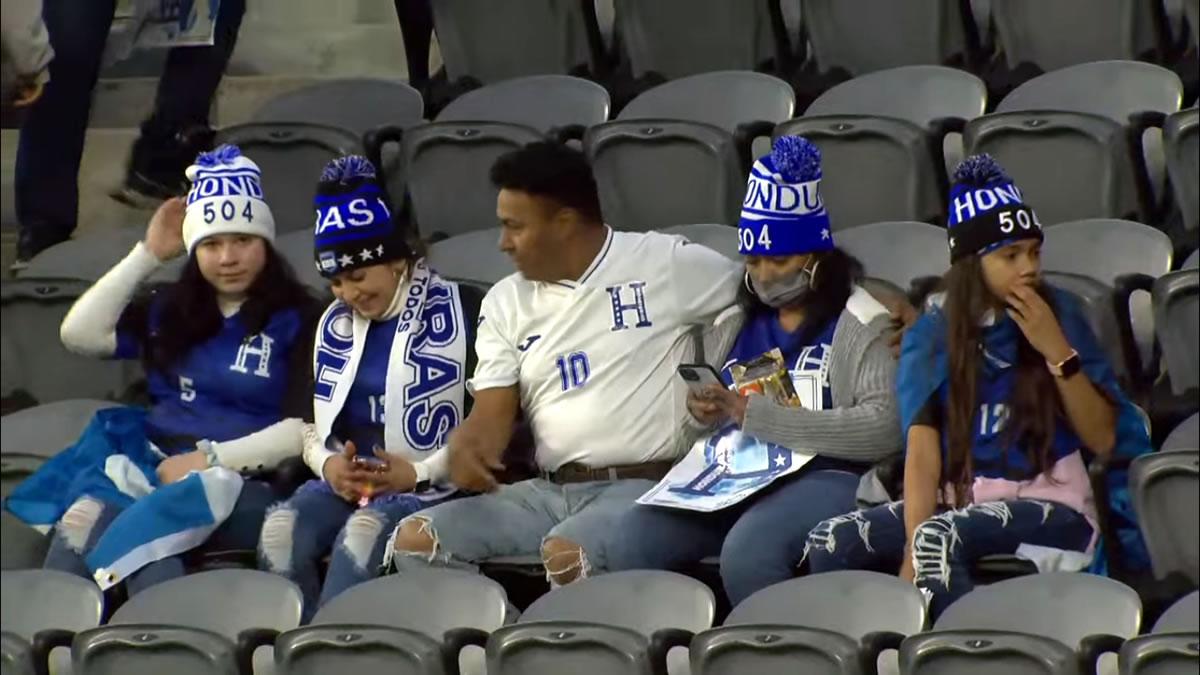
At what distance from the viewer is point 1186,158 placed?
13.9ft

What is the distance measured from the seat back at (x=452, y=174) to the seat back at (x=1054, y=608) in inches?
65.9

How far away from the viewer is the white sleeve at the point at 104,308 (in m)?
4.43

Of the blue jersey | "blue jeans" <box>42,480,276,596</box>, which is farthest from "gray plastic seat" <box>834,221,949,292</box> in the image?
"blue jeans" <box>42,480,276,596</box>

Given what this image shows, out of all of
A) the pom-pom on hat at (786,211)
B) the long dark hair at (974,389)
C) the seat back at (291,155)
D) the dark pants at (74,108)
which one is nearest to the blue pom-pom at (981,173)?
the long dark hair at (974,389)

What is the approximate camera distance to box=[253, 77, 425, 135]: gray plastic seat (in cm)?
520

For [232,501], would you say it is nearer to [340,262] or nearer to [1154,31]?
[340,262]

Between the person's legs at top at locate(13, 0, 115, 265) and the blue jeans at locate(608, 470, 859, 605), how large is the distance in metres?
1.48

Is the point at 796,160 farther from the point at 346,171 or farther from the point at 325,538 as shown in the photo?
the point at 325,538

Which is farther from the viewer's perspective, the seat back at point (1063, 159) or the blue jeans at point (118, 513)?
the seat back at point (1063, 159)

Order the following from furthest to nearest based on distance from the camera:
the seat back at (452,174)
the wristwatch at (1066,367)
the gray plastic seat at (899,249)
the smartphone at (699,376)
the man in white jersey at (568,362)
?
the seat back at (452,174) < the gray plastic seat at (899,249) < the man in white jersey at (568,362) < the smartphone at (699,376) < the wristwatch at (1066,367)

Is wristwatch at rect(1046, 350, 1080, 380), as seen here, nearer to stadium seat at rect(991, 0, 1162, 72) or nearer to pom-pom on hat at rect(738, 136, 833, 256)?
pom-pom on hat at rect(738, 136, 833, 256)

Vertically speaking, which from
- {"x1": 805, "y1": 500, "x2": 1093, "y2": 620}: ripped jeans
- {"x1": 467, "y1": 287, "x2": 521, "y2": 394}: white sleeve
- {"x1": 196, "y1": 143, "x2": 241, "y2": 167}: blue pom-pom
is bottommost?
{"x1": 805, "y1": 500, "x2": 1093, "y2": 620}: ripped jeans

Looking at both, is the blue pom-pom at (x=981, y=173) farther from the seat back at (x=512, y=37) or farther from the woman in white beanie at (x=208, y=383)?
the seat back at (x=512, y=37)

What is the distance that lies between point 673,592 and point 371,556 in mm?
600
